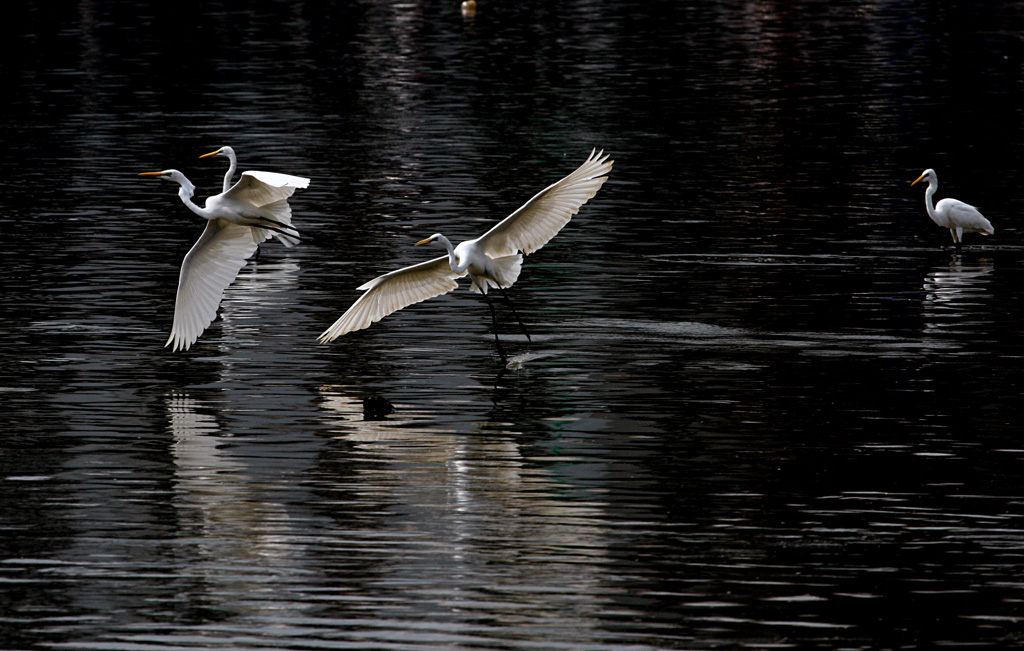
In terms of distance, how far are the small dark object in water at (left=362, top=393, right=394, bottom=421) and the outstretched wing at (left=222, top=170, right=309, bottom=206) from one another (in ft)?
13.9

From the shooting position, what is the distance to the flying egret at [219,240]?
16656 mm

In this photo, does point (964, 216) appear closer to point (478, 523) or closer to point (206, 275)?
point (206, 275)

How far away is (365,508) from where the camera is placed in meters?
11.6

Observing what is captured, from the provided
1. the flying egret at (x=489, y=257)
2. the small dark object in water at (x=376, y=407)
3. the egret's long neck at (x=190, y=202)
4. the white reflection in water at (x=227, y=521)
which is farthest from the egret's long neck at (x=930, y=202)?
the white reflection in water at (x=227, y=521)

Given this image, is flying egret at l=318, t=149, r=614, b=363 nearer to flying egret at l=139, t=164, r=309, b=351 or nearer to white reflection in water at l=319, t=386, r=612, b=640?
flying egret at l=139, t=164, r=309, b=351

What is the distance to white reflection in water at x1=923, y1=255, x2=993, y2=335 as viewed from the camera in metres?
17.5

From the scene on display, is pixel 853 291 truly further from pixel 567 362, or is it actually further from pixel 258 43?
pixel 258 43

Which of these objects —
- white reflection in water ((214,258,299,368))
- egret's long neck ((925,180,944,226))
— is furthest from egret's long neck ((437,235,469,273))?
egret's long neck ((925,180,944,226))

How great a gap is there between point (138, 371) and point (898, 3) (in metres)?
59.5

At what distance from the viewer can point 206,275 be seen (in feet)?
56.6

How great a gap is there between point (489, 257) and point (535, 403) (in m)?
2.38

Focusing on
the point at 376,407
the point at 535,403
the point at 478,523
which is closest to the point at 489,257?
the point at 535,403

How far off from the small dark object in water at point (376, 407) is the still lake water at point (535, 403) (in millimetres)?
129

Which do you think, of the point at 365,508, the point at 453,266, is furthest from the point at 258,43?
the point at 365,508
